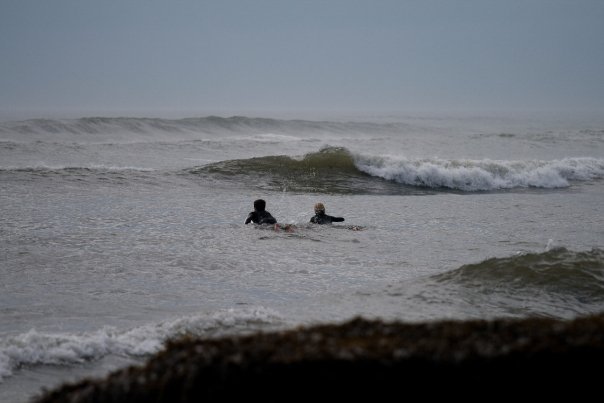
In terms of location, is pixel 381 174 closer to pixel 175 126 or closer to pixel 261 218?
pixel 261 218

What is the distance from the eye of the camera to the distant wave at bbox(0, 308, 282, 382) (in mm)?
7199

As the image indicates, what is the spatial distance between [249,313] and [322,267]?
3.89 meters

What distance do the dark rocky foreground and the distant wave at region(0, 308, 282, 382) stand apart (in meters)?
4.16

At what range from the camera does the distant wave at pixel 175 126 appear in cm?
4481

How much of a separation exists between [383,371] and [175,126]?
161ft

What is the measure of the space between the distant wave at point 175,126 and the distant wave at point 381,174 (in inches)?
722

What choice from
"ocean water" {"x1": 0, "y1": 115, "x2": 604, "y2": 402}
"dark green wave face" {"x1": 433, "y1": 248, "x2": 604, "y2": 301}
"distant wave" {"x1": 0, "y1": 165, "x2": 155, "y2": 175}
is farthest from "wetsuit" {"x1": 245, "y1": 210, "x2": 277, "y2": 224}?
"distant wave" {"x1": 0, "y1": 165, "x2": 155, "y2": 175}

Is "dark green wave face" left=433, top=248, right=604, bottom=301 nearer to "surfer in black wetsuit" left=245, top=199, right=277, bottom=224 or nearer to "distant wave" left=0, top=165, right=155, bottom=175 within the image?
"surfer in black wetsuit" left=245, top=199, right=277, bottom=224

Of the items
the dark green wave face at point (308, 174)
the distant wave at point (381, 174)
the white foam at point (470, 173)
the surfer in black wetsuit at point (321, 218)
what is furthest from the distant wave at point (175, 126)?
Result: the surfer in black wetsuit at point (321, 218)

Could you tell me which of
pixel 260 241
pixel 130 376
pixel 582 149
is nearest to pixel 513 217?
pixel 260 241

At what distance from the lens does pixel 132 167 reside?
29109mm

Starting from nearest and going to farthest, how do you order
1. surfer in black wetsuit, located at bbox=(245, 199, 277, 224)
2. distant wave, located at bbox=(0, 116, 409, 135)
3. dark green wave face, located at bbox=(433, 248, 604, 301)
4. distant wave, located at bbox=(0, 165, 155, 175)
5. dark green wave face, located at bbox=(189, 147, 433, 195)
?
dark green wave face, located at bbox=(433, 248, 604, 301) → surfer in black wetsuit, located at bbox=(245, 199, 277, 224) → distant wave, located at bbox=(0, 165, 155, 175) → dark green wave face, located at bbox=(189, 147, 433, 195) → distant wave, located at bbox=(0, 116, 409, 135)

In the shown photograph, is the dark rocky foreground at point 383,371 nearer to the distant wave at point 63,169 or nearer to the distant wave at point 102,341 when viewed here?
the distant wave at point 102,341

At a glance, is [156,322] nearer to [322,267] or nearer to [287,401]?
[322,267]
